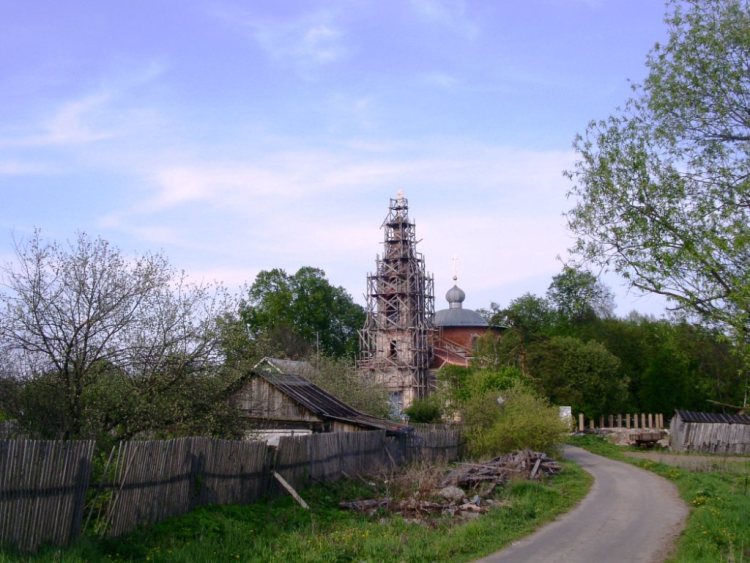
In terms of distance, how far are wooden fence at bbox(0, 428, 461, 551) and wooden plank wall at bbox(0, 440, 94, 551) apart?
13mm

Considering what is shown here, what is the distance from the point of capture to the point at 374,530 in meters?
15.2

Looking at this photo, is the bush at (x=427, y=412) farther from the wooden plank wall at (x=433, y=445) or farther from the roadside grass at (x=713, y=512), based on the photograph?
the roadside grass at (x=713, y=512)

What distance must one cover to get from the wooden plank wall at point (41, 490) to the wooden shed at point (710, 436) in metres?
40.4

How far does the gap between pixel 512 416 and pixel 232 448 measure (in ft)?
63.6

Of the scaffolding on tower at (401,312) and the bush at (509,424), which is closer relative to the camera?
the bush at (509,424)

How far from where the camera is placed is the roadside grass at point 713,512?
43.7ft

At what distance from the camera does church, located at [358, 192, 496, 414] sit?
246 ft

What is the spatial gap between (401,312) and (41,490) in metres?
65.6

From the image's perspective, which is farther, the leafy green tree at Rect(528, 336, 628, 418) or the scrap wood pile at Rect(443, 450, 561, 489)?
the leafy green tree at Rect(528, 336, 628, 418)

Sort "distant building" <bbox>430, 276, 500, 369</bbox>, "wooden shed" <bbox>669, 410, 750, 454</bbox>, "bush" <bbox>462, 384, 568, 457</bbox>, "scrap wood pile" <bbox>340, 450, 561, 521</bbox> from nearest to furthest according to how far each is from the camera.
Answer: "scrap wood pile" <bbox>340, 450, 561, 521</bbox>
"bush" <bbox>462, 384, 568, 457</bbox>
"wooden shed" <bbox>669, 410, 750, 454</bbox>
"distant building" <bbox>430, 276, 500, 369</bbox>

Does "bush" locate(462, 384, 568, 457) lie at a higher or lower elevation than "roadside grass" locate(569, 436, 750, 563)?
higher

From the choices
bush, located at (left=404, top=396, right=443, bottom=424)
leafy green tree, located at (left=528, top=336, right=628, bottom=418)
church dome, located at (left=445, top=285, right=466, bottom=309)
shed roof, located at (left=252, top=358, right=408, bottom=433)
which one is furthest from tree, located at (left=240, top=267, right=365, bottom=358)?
shed roof, located at (left=252, top=358, right=408, bottom=433)

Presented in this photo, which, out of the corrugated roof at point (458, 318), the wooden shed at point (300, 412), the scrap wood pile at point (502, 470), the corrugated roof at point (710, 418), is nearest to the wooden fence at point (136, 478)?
the scrap wood pile at point (502, 470)

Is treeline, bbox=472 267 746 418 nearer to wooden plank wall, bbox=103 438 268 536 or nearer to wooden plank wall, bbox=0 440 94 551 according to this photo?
wooden plank wall, bbox=103 438 268 536
